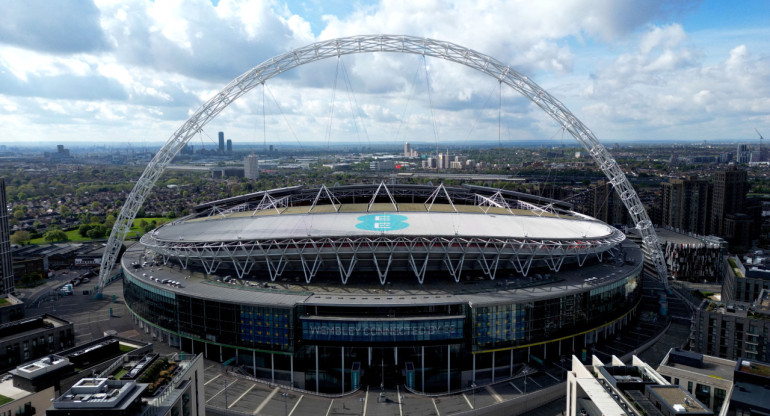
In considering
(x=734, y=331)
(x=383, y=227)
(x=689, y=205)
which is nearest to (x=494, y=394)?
(x=383, y=227)

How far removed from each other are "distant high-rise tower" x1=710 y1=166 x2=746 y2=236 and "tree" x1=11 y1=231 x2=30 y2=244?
504 feet

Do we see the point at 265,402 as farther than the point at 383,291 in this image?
No

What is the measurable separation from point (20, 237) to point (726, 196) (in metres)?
156

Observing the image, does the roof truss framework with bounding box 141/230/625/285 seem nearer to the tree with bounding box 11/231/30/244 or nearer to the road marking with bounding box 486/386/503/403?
the road marking with bounding box 486/386/503/403

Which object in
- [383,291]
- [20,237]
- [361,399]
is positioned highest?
[383,291]

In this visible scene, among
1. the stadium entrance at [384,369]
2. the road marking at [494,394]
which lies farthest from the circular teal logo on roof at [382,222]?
the road marking at [494,394]

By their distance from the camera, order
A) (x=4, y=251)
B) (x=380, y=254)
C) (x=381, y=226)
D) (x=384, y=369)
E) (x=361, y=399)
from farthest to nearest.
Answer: (x=4, y=251), (x=381, y=226), (x=380, y=254), (x=384, y=369), (x=361, y=399)

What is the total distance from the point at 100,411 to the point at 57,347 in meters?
28.8

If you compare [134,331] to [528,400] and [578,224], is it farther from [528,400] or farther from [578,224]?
[578,224]

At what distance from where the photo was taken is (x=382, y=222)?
54000 millimetres

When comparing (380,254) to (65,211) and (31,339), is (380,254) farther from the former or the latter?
(65,211)

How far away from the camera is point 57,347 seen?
42.6 metres

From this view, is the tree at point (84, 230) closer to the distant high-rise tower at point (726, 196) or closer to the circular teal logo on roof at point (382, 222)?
the circular teal logo on roof at point (382, 222)

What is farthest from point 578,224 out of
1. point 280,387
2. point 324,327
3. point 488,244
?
point 280,387
